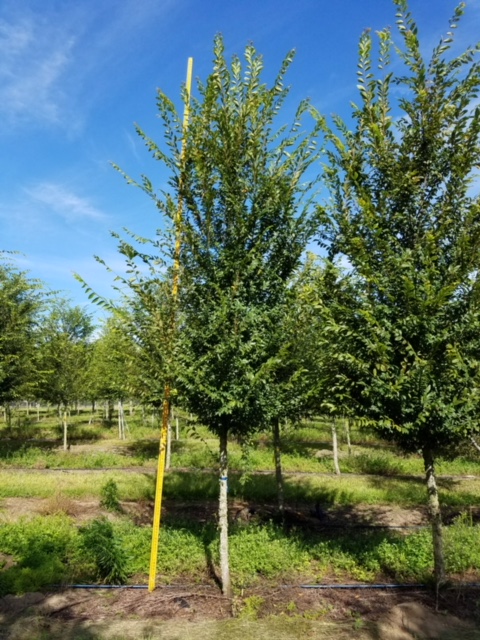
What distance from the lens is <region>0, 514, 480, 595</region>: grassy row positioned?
6422 millimetres

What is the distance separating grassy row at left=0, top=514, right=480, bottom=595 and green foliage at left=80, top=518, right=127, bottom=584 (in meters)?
0.01

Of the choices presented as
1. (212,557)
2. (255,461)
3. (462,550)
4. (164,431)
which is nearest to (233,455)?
(255,461)

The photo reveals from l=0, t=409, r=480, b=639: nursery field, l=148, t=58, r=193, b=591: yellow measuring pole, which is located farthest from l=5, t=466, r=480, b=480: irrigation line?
l=148, t=58, r=193, b=591: yellow measuring pole

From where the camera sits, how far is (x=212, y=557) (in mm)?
7062

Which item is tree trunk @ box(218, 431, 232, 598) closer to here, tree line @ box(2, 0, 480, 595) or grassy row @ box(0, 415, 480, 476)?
tree line @ box(2, 0, 480, 595)

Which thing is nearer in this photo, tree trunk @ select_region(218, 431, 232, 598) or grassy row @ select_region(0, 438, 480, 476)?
tree trunk @ select_region(218, 431, 232, 598)

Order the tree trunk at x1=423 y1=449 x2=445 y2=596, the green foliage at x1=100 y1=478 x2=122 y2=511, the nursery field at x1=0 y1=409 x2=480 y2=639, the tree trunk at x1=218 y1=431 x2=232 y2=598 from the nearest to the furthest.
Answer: the nursery field at x1=0 y1=409 x2=480 y2=639 < the tree trunk at x1=423 y1=449 x2=445 y2=596 < the tree trunk at x1=218 y1=431 x2=232 y2=598 < the green foliage at x1=100 y1=478 x2=122 y2=511

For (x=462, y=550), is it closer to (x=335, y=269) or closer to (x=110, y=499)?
(x=335, y=269)

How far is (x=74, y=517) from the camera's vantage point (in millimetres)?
9516

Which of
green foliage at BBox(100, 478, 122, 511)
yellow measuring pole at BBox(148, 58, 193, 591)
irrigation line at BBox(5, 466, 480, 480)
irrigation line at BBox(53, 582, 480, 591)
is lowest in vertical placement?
irrigation line at BBox(5, 466, 480, 480)

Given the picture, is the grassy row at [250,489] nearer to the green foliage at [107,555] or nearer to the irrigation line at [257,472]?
the irrigation line at [257,472]

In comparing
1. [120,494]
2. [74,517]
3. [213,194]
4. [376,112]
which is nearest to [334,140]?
[376,112]

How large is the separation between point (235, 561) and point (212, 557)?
46cm

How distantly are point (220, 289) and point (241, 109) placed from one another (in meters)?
2.58
